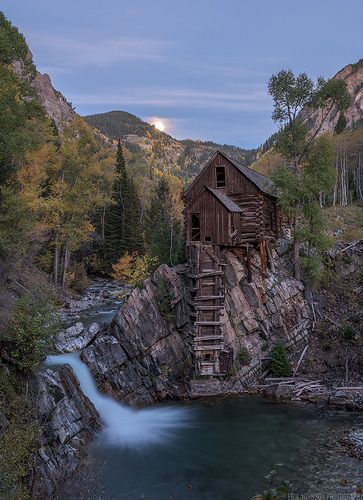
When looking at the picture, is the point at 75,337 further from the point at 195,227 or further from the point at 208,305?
the point at 195,227

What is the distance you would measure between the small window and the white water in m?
15.5

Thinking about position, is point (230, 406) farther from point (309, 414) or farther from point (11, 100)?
point (11, 100)

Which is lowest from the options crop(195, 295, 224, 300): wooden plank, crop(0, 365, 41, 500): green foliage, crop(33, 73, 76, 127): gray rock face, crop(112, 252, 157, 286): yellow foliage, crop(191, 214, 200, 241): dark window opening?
crop(0, 365, 41, 500): green foliage

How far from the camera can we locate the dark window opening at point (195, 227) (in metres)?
28.2

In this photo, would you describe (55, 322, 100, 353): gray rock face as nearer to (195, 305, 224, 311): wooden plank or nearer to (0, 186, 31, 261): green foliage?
(0, 186, 31, 261): green foliage

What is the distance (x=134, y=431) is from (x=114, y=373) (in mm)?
3862

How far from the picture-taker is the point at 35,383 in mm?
15500

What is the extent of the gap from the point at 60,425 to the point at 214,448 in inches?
Answer: 252

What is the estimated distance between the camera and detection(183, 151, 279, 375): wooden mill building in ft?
81.4

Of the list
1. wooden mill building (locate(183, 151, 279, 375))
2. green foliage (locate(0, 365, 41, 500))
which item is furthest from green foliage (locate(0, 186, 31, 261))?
wooden mill building (locate(183, 151, 279, 375))

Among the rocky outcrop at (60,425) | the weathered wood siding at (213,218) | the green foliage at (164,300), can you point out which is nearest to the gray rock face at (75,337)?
the rocky outcrop at (60,425)

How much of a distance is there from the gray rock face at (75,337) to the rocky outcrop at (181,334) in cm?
85

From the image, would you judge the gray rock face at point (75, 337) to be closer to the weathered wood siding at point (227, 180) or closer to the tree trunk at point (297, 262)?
the weathered wood siding at point (227, 180)

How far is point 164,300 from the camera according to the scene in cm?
2495
